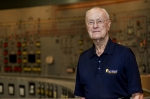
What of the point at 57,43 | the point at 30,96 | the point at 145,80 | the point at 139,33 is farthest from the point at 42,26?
the point at 145,80

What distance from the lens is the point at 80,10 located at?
3715 millimetres

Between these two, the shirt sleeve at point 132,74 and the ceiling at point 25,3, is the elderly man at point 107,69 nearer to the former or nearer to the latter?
the shirt sleeve at point 132,74

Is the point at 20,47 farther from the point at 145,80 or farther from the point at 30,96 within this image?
the point at 145,80

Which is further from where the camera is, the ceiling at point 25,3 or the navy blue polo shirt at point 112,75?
the ceiling at point 25,3

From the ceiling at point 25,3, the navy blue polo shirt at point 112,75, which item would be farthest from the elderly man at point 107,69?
the ceiling at point 25,3

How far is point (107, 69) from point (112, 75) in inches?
1.4

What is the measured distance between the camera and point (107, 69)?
118cm

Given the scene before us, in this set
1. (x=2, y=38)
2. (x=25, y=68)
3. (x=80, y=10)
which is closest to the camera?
(x=80, y=10)

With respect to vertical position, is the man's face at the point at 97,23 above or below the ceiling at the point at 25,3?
below

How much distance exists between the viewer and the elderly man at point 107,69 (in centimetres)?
117

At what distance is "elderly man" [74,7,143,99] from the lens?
117 cm

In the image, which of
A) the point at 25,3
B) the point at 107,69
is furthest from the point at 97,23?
the point at 25,3

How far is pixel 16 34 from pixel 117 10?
1.84m

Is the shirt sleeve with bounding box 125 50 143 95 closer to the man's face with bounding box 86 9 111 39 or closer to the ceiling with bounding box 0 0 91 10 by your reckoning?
the man's face with bounding box 86 9 111 39
